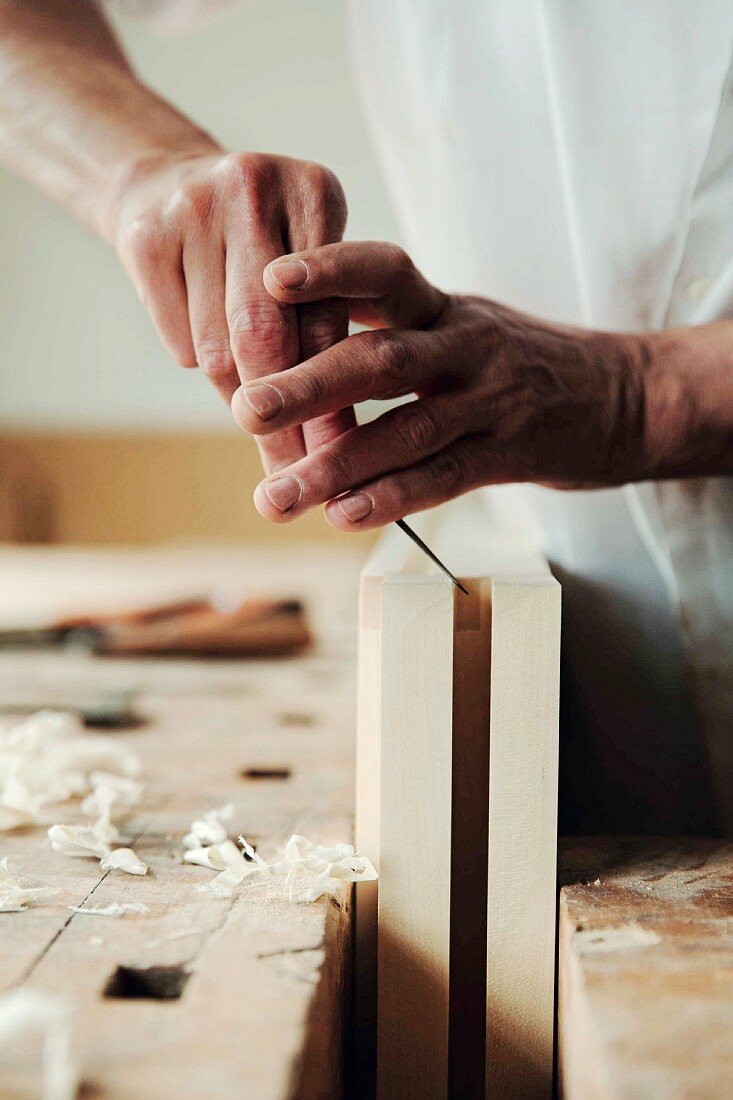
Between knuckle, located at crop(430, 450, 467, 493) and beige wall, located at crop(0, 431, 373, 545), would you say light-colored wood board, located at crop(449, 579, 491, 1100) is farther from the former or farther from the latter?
beige wall, located at crop(0, 431, 373, 545)

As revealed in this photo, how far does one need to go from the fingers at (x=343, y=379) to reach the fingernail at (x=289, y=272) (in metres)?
0.04

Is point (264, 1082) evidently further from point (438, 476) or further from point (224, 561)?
point (224, 561)

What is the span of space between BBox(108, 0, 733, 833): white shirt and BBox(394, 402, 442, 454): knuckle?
10.5 inches

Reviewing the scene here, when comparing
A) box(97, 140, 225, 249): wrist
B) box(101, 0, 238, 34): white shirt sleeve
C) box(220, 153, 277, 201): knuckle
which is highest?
box(101, 0, 238, 34): white shirt sleeve

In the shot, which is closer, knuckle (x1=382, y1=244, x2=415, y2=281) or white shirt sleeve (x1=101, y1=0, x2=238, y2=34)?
knuckle (x1=382, y1=244, x2=415, y2=281)

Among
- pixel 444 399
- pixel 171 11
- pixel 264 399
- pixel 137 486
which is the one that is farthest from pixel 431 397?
pixel 137 486

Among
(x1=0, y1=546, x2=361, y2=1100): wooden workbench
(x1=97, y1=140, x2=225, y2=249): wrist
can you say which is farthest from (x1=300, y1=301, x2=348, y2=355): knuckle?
(x1=0, y1=546, x2=361, y2=1100): wooden workbench

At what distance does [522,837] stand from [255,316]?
306mm

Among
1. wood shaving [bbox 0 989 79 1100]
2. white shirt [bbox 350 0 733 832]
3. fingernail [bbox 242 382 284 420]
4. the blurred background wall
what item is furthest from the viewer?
the blurred background wall

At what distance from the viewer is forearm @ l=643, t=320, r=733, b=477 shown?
595mm

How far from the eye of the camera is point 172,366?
3.01m

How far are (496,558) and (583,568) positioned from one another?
0.14 meters

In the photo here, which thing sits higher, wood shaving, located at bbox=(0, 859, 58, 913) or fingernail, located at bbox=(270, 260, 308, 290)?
fingernail, located at bbox=(270, 260, 308, 290)

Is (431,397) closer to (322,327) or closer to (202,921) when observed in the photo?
(322,327)
